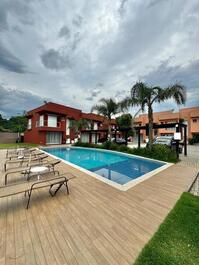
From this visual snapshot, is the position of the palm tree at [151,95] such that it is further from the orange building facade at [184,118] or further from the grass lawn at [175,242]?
the orange building facade at [184,118]

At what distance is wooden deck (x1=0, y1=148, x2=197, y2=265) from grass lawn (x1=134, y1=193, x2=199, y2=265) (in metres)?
0.15

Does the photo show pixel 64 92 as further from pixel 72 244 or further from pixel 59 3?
pixel 72 244

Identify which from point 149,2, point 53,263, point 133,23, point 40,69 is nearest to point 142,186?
point 53,263

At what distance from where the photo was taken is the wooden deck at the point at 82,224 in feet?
7.53

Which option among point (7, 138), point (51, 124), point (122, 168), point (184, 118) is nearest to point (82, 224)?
point (122, 168)

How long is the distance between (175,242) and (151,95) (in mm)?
11451

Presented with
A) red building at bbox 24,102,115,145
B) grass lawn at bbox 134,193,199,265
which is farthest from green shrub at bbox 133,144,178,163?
red building at bbox 24,102,115,145

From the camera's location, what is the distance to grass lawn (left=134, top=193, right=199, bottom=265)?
2.24 m

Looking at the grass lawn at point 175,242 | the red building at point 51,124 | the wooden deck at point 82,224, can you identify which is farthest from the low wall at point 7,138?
the grass lawn at point 175,242

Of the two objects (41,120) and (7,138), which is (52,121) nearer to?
(41,120)

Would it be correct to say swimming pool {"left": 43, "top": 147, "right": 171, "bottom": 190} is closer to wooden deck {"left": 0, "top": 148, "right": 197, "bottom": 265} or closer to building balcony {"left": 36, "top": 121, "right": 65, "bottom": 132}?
wooden deck {"left": 0, "top": 148, "right": 197, "bottom": 265}

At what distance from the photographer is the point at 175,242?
2.62 m

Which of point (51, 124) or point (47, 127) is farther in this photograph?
point (51, 124)

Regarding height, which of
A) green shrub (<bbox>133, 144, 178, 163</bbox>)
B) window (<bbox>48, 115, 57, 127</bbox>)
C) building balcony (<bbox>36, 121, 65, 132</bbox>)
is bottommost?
green shrub (<bbox>133, 144, 178, 163</bbox>)
